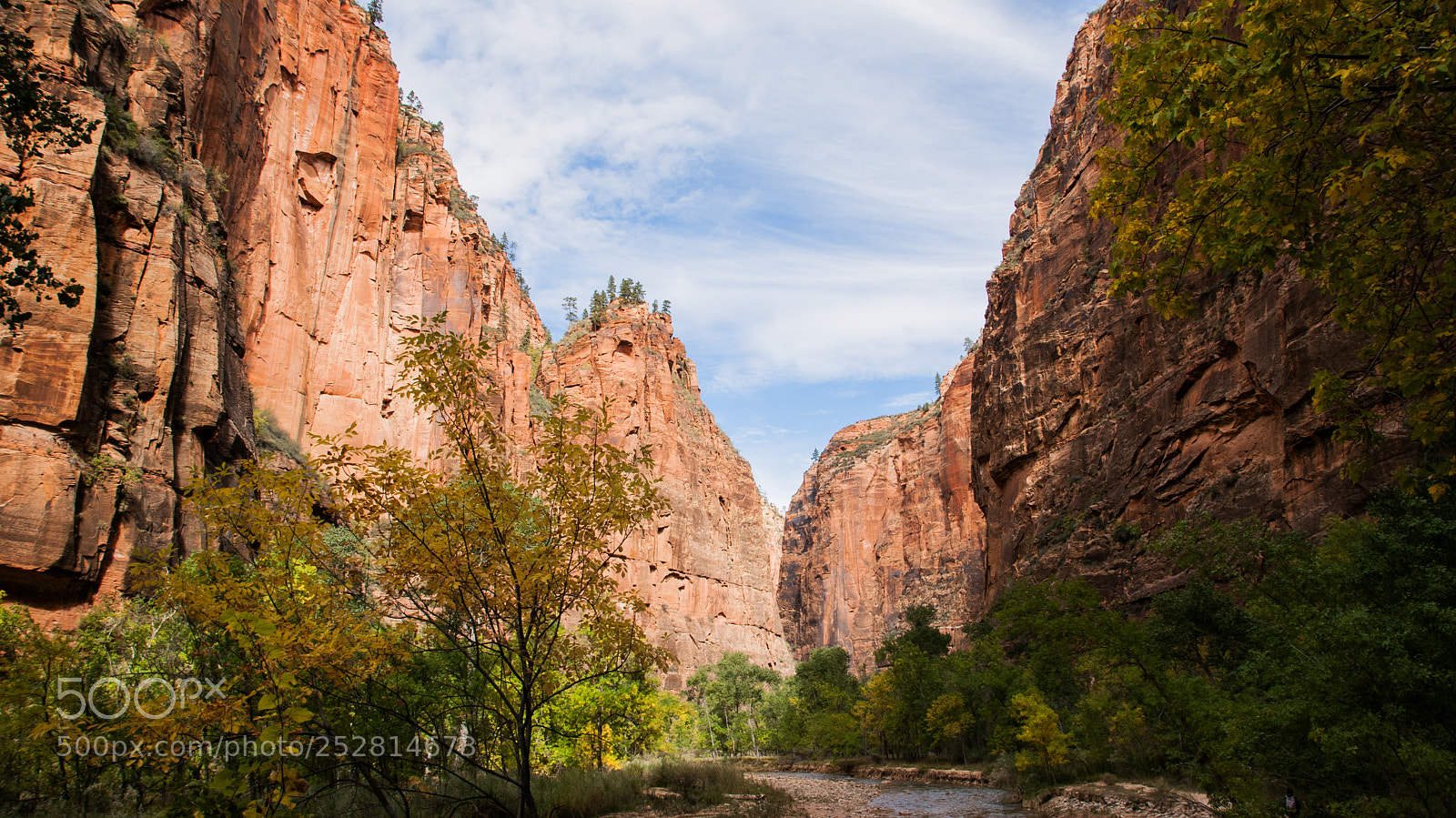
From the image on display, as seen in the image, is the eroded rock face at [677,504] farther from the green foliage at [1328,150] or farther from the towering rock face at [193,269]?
the green foliage at [1328,150]

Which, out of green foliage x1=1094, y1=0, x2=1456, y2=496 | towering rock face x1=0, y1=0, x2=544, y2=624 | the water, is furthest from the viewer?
the water

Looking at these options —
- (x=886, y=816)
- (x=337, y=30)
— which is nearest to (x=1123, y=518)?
(x=886, y=816)

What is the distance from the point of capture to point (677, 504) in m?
80.7

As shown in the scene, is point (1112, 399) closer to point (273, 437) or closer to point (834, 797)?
point (834, 797)

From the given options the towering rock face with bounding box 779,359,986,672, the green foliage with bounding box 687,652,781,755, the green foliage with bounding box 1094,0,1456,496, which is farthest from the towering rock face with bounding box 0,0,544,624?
the towering rock face with bounding box 779,359,986,672

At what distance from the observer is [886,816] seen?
65.5ft

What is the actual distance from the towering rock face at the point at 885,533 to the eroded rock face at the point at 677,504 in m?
17.9

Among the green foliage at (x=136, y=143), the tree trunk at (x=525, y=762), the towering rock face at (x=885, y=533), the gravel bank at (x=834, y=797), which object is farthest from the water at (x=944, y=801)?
the towering rock face at (x=885, y=533)

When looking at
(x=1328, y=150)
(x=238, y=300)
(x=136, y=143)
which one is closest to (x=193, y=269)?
(x=136, y=143)

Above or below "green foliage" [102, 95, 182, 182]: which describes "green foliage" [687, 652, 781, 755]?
below

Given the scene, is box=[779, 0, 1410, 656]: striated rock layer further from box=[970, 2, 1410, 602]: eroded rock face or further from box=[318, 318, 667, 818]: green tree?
box=[318, 318, 667, 818]: green tree

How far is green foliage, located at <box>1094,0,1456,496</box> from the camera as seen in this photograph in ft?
18.0

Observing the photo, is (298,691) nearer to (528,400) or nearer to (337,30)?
(337,30)

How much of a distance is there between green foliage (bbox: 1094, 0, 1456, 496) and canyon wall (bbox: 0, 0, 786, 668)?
10626 millimetres
